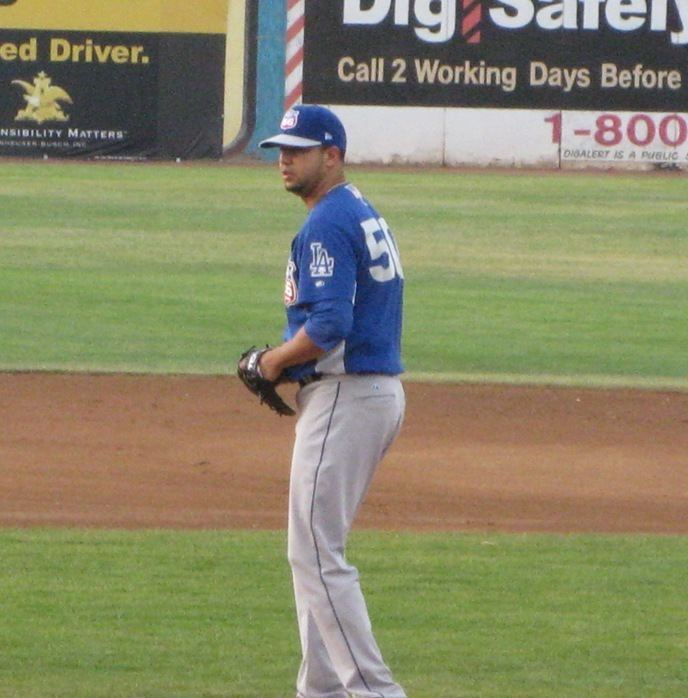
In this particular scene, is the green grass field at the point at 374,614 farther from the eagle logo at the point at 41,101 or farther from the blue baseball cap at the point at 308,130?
the eagle logo at the point at 41,101

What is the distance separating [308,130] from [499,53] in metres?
30.6

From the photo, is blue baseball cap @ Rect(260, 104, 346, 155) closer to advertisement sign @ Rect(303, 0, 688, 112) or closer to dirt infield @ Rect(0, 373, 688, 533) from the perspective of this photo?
dirt infield @ Rect(0, 373, 688, 533)

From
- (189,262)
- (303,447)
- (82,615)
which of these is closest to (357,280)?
(303,447)

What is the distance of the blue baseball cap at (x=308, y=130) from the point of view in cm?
483

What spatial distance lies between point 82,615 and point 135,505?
224cm

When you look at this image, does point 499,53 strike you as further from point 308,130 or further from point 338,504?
point 338,504

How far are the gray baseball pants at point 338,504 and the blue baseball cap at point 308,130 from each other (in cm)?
66

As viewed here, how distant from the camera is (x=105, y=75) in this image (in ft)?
113

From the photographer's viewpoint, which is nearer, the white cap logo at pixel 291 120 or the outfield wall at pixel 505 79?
the white cap logo at pixel 291 120

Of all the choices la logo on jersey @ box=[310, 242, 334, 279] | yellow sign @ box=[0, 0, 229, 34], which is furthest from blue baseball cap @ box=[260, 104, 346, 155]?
yellow sign @ box=[0, 0, 229, 34]

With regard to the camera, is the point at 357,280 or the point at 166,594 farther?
the point at 166,594

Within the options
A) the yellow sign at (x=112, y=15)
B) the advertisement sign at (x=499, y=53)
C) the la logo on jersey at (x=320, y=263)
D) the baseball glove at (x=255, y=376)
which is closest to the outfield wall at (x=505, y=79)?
the advertisement sign at (x=499, y=53)

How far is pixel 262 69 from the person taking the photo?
35406mm

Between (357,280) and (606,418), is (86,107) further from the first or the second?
(357,280)
